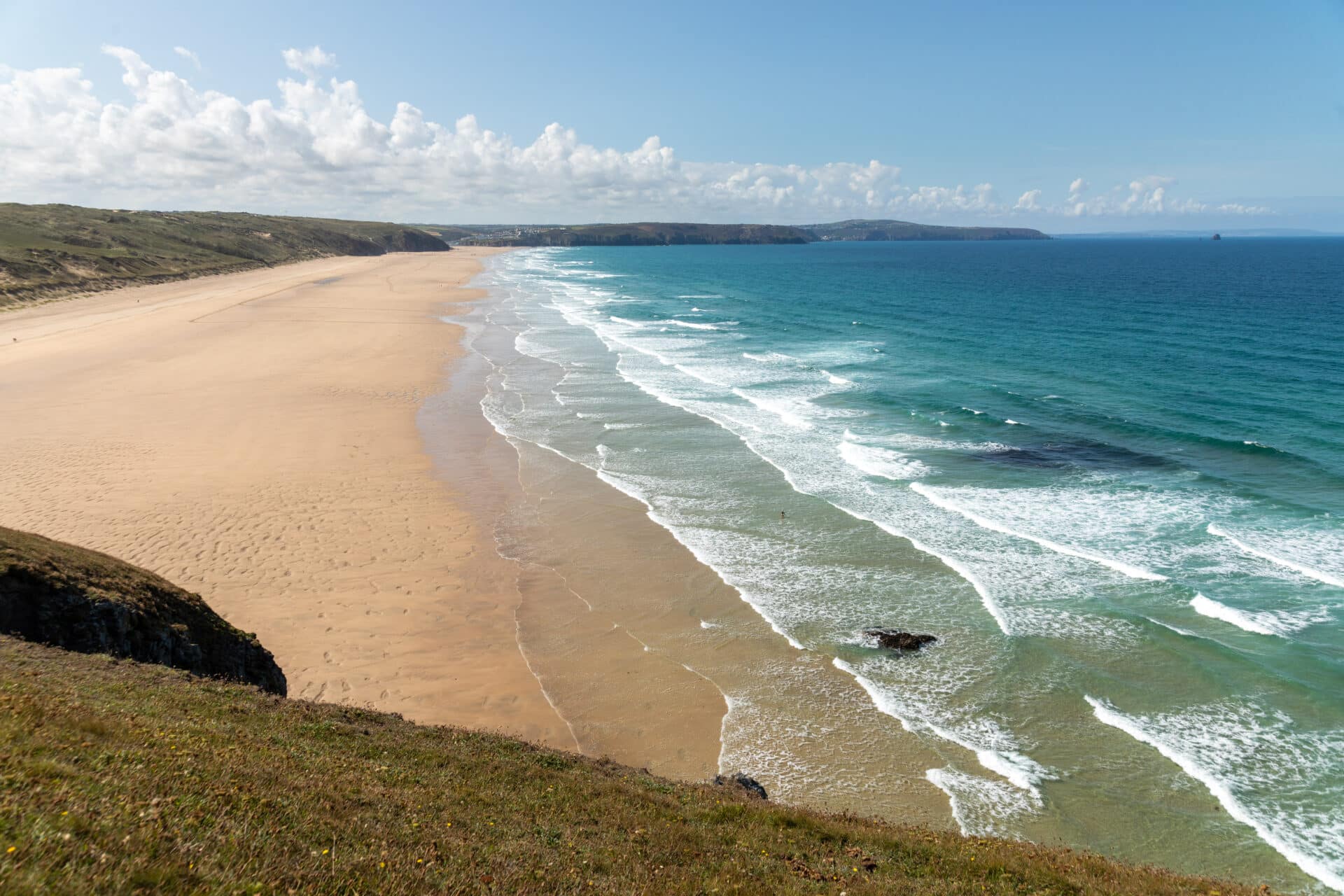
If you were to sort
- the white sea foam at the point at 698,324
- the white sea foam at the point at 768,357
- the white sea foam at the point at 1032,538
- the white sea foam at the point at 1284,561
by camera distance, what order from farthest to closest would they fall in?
1. the white sea foam at the point at 698,324
2. the white sea foam at the point at 768,357
3. the white sea foam at the point at 1032,538
4. the white sea foam at the point at 1284,561

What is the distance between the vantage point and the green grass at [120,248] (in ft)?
244

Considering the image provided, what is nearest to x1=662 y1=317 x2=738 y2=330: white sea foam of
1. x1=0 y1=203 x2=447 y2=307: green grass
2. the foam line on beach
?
the foam line on beach

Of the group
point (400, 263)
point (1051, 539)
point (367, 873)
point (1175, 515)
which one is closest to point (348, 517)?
point (367, 873)

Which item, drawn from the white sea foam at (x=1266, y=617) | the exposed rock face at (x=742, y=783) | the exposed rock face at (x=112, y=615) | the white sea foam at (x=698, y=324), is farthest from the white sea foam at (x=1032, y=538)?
the white sea foam at (x=698, y=324)

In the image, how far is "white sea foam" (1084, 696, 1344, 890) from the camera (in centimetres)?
1140

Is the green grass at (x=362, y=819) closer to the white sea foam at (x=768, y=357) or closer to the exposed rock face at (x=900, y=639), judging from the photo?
the exposed rock face at (x=900, y=639)

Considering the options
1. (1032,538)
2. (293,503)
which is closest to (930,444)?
(1032,538)

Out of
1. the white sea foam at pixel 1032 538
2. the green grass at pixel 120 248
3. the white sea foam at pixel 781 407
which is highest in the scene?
the green grass at pixel 120 248

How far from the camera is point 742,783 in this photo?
37.6 ft

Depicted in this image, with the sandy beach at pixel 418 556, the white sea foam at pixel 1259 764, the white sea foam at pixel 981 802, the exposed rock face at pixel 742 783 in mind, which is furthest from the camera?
the sandy beach at pixel 418 556

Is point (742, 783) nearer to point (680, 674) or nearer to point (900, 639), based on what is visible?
point (680, 674)

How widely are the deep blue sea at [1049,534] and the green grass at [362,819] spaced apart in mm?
3808

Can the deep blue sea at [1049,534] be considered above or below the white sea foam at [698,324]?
below

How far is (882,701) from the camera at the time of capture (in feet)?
48.7
